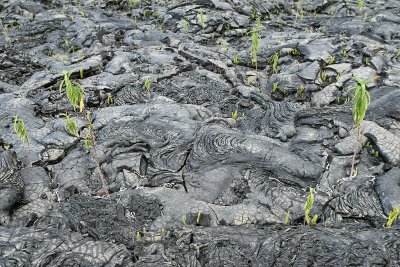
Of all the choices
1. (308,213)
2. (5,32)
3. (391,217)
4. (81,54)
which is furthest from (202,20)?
(391,217)

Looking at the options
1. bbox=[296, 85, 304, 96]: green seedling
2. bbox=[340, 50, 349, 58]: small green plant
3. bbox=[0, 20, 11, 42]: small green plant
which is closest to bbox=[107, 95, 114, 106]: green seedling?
bbox=[296, 85, 304, 96]: green seedling

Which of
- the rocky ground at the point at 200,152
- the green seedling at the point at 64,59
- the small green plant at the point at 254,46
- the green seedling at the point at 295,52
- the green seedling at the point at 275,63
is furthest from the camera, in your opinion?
the green seedling at the point at 64,59

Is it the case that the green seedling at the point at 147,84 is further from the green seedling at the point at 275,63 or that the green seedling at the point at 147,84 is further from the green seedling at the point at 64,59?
the green seedling at the point at 275,63

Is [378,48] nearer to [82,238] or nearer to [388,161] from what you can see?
[388,161]

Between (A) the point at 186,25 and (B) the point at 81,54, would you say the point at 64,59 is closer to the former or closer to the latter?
(B) the point at 81,54

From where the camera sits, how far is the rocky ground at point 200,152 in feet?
18.0

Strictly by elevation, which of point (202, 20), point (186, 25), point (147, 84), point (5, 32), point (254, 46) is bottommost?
point (5, 32)

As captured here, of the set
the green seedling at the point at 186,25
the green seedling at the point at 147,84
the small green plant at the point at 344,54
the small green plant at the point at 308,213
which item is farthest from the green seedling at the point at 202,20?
the small green plant at the point at 308,213

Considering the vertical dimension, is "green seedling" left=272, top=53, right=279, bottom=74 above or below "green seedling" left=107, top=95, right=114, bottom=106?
above

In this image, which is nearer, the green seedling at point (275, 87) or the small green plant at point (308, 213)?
the small green plant at point (308, 213)

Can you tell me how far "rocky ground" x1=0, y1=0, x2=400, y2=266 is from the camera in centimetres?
548

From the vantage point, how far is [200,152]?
299 inches

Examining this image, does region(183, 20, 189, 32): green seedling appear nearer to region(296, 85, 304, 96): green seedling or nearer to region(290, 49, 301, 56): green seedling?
region(290, 49, 301, 56): green seedling

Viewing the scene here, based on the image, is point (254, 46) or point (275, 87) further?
point (254, 46)
